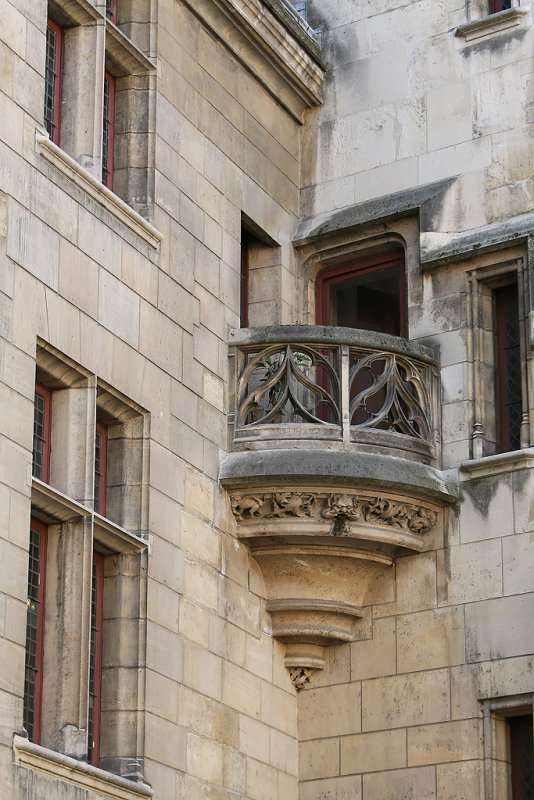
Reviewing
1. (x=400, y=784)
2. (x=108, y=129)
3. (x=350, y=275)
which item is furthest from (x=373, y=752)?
(x=108, y=129)

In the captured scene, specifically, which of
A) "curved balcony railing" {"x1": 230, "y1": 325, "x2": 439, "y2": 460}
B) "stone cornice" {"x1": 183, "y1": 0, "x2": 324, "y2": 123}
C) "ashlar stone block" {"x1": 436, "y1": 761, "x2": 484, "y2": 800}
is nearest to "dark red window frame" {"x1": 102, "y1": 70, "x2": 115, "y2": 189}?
"stone cornice" {"x1": 183, "y1": 0, "x2": 324, "y2": 123}

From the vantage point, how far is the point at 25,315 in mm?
11773

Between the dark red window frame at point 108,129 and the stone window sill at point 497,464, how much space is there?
3.46 metres

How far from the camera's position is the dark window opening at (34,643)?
11.5m

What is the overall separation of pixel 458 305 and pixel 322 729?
351 centimetres

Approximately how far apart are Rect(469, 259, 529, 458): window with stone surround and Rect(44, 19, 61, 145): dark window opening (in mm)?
3750

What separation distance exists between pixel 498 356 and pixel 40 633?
15.7ft

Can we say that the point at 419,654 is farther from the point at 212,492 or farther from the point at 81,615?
the point at 81,615

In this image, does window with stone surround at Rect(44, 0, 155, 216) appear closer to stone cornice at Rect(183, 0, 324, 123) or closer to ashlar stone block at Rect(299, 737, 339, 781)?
stone cornice at Rect(183, 0, 324, 123)

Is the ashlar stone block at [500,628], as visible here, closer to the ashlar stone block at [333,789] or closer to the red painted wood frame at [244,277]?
the ashlar stone block at [333,789]

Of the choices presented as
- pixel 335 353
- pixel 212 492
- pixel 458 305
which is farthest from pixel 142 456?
pixel 458 305

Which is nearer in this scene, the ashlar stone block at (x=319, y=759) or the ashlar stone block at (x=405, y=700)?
the ashlar stone block at (x=405, y=700)

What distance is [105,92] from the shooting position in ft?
45.7

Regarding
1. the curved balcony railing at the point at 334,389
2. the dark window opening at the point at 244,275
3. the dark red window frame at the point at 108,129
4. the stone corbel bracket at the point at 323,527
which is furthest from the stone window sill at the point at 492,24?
the stone corbel bracket at the point at 323,527
